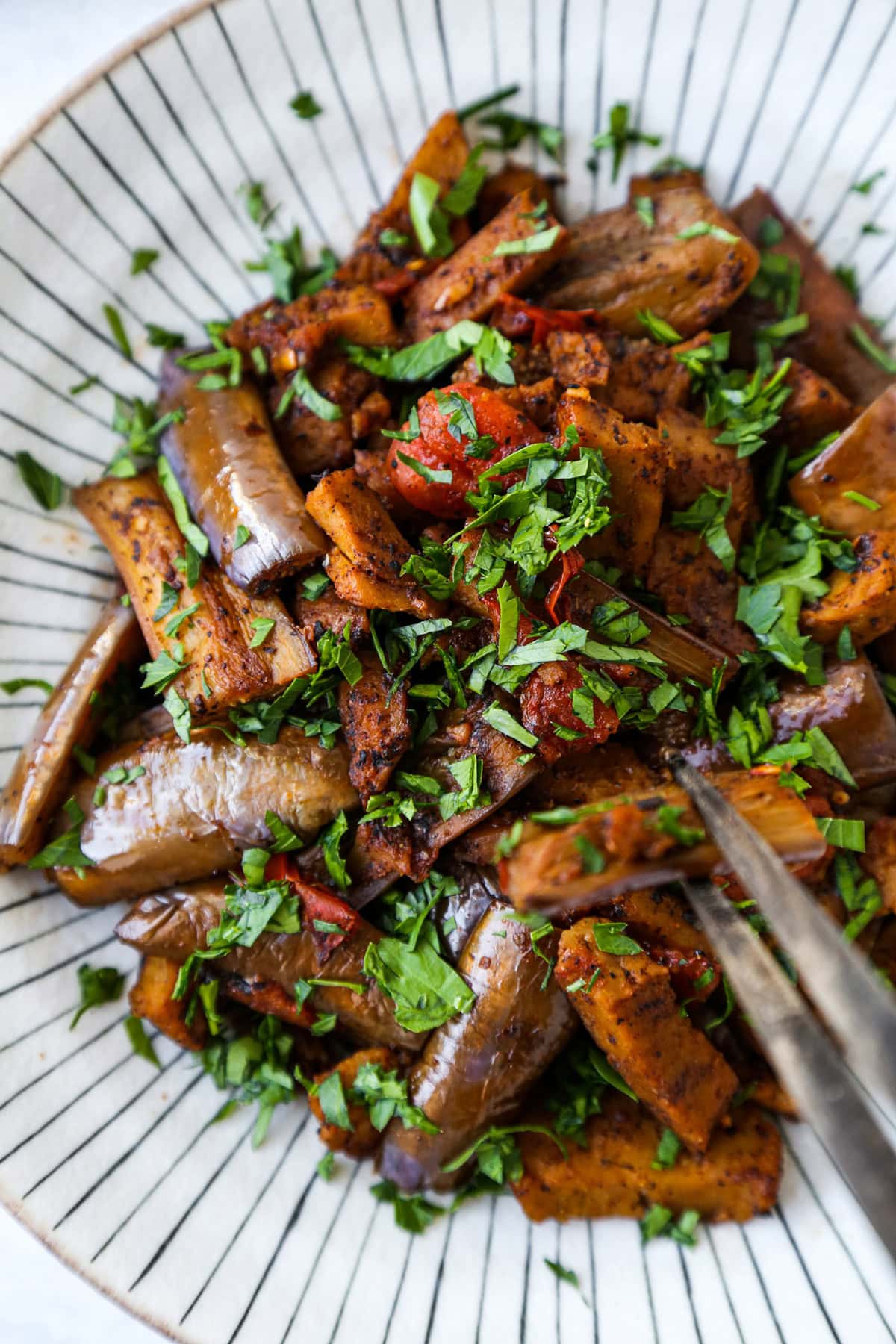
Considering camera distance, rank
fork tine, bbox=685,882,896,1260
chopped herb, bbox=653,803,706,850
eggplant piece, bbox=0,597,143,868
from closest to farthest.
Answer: fork tine, bbox=685,882,896,1260, chopped herb, bbox=653,803,706,850, eggplant piece, bbox=0,597,143,868

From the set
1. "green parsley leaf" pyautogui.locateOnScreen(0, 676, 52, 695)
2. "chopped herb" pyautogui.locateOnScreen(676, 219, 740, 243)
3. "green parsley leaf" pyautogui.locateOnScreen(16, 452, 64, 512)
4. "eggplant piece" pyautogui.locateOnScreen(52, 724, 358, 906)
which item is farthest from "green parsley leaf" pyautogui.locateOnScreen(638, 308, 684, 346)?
"green parsley leaf" pyautogui.locateOnScreen(0, 676, 52, 695)

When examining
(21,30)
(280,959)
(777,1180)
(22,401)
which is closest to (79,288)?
(22,401)

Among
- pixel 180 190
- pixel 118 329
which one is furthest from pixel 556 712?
pixel 180 190

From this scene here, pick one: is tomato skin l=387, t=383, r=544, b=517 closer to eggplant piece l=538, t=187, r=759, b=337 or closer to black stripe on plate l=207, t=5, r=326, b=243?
eggplant piece l=538, t=187, r=759, b=337

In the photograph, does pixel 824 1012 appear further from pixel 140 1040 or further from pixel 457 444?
pixel 140 1040

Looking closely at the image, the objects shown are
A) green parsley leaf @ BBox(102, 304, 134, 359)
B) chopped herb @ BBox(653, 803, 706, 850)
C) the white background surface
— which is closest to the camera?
chopped herb @ BBox(653, 803, 706, 850)

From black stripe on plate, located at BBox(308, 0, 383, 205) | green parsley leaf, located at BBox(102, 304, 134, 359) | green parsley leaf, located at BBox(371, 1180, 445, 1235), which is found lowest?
green parsley leaf, located at BBox(371, 1180, 445, 1235)

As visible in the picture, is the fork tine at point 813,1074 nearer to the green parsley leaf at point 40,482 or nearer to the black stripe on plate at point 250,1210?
the black stripe on plate at point 250,1210

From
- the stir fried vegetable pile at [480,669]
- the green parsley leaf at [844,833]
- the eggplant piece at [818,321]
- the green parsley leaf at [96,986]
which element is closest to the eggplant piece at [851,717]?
the stir fried vegetable pile at [480,669]
